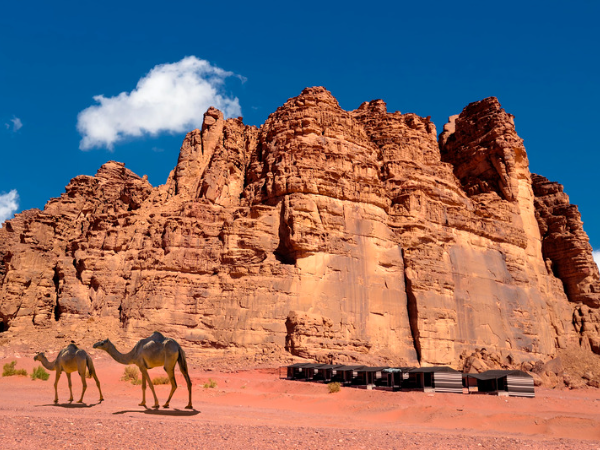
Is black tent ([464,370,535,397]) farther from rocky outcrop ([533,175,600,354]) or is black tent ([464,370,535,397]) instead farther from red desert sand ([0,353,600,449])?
rocky outcrop ([533,175,600,354])

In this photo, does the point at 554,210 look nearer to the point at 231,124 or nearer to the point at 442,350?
the point at 442,350

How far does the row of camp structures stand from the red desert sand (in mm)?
1807

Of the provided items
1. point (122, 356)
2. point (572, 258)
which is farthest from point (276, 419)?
point (572, 258)

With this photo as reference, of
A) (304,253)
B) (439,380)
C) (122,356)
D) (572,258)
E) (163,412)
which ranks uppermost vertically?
(572,258)

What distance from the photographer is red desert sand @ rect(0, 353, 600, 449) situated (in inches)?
390

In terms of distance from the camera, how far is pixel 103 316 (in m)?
36.7

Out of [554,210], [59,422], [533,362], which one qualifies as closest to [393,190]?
[533,362]

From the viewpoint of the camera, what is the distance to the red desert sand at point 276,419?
9.90m

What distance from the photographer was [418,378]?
27.0 m

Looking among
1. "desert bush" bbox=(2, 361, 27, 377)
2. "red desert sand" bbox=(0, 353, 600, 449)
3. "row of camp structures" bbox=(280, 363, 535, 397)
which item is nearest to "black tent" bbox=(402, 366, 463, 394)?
"row of camp structures" bbox=(280, 363, 535, 397)

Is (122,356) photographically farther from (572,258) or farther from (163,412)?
(572,258)

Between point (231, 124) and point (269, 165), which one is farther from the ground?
point (231, 124)

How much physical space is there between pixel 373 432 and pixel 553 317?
45.6 m

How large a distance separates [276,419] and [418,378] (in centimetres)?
1296
